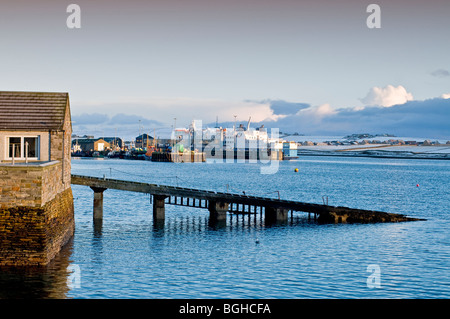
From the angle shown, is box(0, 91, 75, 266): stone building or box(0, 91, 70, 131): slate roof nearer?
box(0, 91, 75, 266): stone building

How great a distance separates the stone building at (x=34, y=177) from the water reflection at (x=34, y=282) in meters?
0.44

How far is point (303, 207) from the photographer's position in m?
47.9

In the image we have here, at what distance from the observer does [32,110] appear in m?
32.5

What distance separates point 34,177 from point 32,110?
8756 mm

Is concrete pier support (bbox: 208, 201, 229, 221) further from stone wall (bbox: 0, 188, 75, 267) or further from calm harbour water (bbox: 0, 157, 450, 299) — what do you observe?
stone wall (bbox: 0, 188, 75, 267)

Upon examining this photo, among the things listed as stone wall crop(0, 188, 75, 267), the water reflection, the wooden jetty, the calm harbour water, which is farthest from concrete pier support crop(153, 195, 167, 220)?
stone wall crop(0, 188, 75, 267)

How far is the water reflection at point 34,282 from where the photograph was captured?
23.5 meters

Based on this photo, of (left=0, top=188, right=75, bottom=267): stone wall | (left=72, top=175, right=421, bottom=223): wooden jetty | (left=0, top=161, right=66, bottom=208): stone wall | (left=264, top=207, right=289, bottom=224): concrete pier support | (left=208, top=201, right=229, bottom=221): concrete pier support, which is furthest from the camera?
(left=264, top=207, right=289, bottom=224): concrete pier support

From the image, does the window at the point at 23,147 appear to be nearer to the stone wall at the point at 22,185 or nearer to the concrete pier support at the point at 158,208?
the stone wall at the point at 22,185

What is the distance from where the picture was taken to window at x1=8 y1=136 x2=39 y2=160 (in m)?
31.1

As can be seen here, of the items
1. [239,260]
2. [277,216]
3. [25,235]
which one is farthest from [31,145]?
[277,216]

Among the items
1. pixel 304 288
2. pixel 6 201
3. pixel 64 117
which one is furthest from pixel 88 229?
pixel 304 288

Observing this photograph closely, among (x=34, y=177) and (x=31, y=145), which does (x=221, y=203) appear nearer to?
(x=31, y=145)

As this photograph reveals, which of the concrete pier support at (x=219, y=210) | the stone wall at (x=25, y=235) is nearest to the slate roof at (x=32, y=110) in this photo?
the stone wall at (x=25, y=235)
